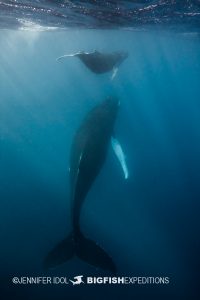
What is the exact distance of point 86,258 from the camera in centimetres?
998


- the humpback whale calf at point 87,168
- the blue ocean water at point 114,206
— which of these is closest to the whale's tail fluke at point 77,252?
the humpback whale calf at point 87,168

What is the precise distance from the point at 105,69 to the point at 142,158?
22337 millimetres

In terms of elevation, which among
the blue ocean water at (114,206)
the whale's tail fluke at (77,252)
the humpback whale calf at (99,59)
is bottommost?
the blue ocean water at (114,206)

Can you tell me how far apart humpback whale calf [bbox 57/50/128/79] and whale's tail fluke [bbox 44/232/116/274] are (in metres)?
5.06

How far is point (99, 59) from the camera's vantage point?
940 centimetres

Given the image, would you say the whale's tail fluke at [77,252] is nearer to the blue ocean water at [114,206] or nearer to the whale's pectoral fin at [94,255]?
the whale's pectoral fin at [94,255]

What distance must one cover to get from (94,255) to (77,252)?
2.11 ft

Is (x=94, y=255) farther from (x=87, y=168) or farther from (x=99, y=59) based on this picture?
(x=99, y=59)

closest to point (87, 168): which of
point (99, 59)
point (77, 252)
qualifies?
point (77, 252)

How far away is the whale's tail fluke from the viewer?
32.0 ft

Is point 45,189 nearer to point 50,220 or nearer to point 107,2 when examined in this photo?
point 50,220

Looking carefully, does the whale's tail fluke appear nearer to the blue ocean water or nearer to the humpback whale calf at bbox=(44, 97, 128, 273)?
the humpback whale calf at bbox=(44, 97, 128, 273)

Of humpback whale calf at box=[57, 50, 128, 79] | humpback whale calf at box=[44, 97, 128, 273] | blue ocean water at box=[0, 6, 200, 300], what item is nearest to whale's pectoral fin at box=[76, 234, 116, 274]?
humpback whale calf at box=[44, 97, 128, 273]

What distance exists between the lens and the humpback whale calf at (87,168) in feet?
30.7
